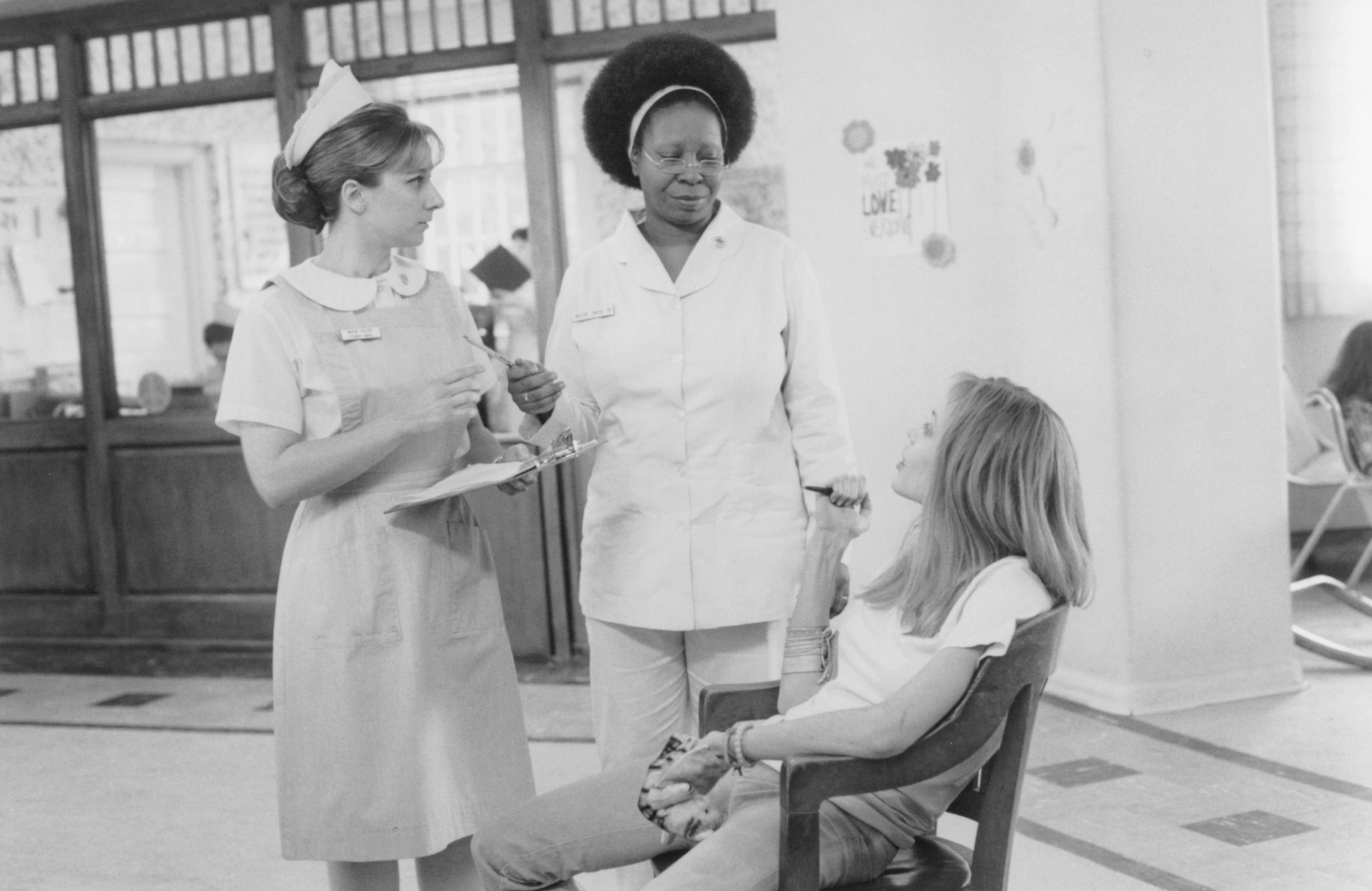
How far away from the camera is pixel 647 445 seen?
244cm

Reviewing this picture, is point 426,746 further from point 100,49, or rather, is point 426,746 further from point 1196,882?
point 100,49

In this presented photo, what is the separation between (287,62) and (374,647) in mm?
3765

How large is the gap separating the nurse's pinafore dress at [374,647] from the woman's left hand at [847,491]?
603 mm

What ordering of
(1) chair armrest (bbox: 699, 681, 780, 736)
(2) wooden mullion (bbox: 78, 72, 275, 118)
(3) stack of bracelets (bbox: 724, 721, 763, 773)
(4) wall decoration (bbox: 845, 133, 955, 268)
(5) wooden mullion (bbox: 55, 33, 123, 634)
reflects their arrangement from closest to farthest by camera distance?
1. (3) stack of bracelets (bbox: 724, 721, 763, 773)
2. (1) chair armrest (bbox: 699, 681, 780, 736)
3. (4) wall decoration (bbox: 845, 133, 955, 268)
4. (2) wooden mullion (bbox: 78, 72, 275, 118)
5. (5) wooden mullion (bbox: 55, 33, 123, 634)

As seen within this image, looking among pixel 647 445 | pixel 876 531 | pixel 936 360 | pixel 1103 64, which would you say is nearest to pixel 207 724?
pixel 876 531

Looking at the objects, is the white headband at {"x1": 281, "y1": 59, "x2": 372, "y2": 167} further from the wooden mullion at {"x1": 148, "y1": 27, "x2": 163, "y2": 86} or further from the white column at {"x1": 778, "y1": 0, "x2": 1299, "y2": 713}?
the wooden mullion at {"x1": 148, "y1": 27, "x2": 163, "y2": 86}

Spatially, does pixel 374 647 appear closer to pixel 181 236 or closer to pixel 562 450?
pixel 562 450

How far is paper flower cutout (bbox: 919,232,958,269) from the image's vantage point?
4.69 meters

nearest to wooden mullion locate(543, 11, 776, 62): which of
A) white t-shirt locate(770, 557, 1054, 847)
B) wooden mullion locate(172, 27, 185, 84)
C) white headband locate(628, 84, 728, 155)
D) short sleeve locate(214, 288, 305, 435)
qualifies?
wooden mullion locate(172, 27, 185, 84)

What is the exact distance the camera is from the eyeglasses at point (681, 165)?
2391mm

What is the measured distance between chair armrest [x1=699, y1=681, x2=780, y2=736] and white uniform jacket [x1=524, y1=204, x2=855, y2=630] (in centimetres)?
26

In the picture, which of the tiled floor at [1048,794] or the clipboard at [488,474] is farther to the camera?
the tiled floor at [1048,794]

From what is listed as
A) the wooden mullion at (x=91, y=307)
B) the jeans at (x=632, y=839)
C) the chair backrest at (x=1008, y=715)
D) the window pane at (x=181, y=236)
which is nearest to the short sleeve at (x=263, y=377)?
the jeans at (x=632, y=839)

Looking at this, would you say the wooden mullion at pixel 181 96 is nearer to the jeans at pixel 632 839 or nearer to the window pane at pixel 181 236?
the window pane at pixel 181 236
